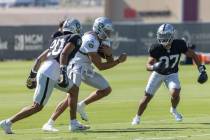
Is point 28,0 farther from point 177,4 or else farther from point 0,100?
point 0,100

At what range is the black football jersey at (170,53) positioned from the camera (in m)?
16.7

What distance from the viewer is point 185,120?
1725 cm

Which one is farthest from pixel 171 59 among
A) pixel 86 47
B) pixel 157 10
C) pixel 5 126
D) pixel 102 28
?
pixel 157 10

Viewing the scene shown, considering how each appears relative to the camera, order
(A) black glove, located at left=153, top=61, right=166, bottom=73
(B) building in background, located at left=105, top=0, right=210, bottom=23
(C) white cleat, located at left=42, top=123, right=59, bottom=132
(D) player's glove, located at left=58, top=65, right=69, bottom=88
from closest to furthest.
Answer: (D) player's glove, located at left=58, top=65, right=69, bottom=88
(C) white cleat, located at left=42, top=123, right=59, bottom=132
(A) black glove, located at left=153, top=61, right=166, bottom=73
(B) building in background, located at left=105, top=0, right=210, bottom=23

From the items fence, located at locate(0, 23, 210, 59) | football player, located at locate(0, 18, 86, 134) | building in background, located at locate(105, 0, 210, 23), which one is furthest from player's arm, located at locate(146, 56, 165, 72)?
building in background, located at locate(105, 0, 210, 23)

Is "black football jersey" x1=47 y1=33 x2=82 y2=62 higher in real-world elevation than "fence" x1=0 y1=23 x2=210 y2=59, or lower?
higher

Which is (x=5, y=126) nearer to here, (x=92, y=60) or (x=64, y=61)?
(x=64, y=61)

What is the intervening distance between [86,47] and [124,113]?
4.18 meters

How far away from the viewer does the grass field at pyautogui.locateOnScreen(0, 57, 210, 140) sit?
14604mm

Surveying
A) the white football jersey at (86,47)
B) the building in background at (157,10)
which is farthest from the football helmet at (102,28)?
the building in background at (157,10)

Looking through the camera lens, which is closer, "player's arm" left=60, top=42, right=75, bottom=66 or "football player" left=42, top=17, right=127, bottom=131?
"player's arm" left=60, top=42, right=75, bottom=66

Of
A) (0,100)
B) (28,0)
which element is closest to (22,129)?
(0,100)

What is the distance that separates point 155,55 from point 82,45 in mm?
1778

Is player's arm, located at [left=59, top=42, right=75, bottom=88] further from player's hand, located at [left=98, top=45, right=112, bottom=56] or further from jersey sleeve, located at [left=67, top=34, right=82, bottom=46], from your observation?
player's hand, located at [left=98, top=45, right=112, bottom=56]
